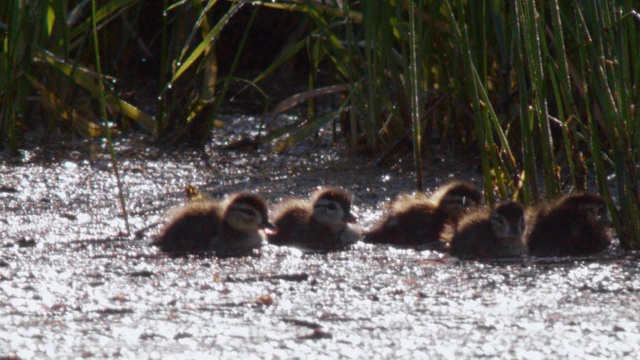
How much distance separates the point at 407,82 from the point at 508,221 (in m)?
1.32

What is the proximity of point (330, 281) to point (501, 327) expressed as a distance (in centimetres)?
73

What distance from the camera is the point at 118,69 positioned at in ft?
23.7

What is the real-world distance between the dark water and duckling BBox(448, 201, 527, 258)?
0.10 meters

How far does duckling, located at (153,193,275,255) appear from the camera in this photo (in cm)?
412

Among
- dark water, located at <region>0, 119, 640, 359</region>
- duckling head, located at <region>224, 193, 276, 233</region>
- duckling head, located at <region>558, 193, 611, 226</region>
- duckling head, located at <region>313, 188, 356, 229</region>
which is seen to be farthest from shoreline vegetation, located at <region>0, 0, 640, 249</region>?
duckling head, located at <region>224, 193, 276, 233</region>

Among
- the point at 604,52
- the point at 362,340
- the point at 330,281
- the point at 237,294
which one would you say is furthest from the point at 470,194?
the point at 362,340

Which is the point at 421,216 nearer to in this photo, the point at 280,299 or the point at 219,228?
the point at 219,228

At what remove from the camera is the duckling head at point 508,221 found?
382 cm

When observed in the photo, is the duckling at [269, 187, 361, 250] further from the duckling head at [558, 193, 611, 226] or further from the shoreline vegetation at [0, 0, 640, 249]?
the duckling head at [558, 193, 611, 226]

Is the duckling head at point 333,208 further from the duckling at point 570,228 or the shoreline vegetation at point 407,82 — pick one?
the duckling at point 570,228

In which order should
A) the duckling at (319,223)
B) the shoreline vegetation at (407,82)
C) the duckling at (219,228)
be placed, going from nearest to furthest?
1. the shoreline vegetation at (407,82)
2. the duckling at (219,228)
3. the duckling at (319,223)

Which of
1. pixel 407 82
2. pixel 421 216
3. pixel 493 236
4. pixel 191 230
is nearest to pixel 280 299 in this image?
pixel 493 236

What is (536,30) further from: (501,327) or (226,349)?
(226,349)

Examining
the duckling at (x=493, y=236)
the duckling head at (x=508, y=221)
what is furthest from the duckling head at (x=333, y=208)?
the duckling head at (x=508, y=221)
